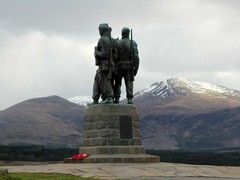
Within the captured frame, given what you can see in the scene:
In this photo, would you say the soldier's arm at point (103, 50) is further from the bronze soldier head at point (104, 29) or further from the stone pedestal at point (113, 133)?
the stone pedestal at point (113, 133)

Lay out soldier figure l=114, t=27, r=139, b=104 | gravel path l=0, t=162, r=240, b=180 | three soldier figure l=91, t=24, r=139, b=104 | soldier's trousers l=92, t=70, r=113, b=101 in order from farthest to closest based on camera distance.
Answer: soldier figure l=114, t=27, r=139, b=104, soldier's trousers l=92, t=70, r=113, b=101, three soldier figure l=91, t=24, r=139, b=104, gravel path l=0, t=162, r=240, b=180

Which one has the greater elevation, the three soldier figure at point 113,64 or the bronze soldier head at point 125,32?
the bronze soldier head at point 125,32

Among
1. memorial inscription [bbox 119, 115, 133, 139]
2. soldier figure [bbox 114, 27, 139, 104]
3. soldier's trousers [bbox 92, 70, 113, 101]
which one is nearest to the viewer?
memorial inscription [bbox 119, 115, 133, 139]

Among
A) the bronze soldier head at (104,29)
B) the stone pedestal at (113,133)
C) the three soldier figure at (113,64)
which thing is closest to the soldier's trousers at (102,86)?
the three soldier figure at (113,64)

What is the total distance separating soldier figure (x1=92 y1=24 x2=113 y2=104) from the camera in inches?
1335

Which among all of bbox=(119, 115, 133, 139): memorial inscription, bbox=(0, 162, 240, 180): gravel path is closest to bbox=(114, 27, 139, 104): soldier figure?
bbox=(119, 115, 133, 139): memorial inscription

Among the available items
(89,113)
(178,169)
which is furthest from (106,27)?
(178,169)

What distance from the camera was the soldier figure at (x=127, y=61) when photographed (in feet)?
114

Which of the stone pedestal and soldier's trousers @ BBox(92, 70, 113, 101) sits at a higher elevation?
soldier's trousers @ BBox(92, 70, 113, 101)

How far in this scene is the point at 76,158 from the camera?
106 feet

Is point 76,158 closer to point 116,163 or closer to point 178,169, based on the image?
point 116,163

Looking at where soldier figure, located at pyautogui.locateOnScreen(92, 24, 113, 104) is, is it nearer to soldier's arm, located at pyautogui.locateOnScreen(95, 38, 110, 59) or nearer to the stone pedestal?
soldier's arm, located at pyautogui.locateOnScreen(95, 38, 110, 59)

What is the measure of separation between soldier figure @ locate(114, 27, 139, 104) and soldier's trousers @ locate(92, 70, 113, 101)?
3.52 ft

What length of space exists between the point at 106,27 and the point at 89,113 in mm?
5047
